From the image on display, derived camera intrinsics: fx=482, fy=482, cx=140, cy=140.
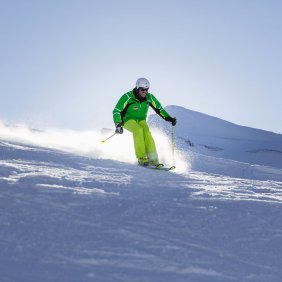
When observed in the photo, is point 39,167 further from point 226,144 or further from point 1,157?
point 226,144

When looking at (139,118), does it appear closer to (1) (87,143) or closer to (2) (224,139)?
(1) (87,143)

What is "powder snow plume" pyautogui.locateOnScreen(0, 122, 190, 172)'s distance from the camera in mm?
10980

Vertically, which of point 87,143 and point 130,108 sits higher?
point 130,108

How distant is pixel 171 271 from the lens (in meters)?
3.32

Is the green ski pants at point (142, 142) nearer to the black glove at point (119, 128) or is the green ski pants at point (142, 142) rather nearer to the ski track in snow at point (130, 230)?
the black glove at point (119, 128)

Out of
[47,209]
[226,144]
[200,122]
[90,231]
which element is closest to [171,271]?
[90,231]

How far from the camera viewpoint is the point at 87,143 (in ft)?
45.6

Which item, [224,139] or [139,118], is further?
[224,139]

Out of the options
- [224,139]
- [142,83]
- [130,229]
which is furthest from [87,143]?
[224,139]

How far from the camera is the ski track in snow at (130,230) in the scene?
3285mm

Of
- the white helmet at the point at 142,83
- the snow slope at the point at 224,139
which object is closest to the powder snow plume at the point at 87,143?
the white helmet at the point at 142,83

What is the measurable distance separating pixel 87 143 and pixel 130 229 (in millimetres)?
9984

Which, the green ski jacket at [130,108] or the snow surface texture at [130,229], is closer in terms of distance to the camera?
the snow surface texture at [130,229]

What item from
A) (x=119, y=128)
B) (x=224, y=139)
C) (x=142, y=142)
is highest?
(x=224, y=139)
